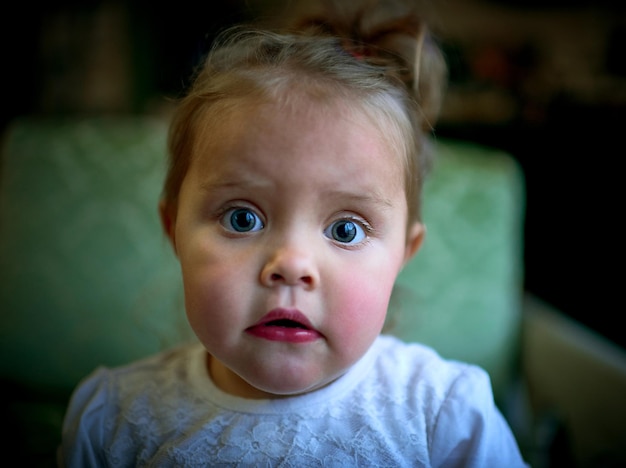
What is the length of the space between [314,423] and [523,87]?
2.87 metres

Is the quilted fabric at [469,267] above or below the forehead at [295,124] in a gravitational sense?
below

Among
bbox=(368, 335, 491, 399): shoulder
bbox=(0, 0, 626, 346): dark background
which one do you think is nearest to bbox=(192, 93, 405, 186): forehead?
bbox=(368, 335, 491, 399): shoulder

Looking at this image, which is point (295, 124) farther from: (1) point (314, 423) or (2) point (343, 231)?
(1) point (314, 423)

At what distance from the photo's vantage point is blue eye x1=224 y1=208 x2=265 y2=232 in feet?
1.94

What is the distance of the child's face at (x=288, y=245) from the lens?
1.85ft

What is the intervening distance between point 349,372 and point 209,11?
3194mm

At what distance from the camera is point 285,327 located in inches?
22.5

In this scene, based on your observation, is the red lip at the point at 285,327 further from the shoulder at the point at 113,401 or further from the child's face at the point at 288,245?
the shoulder at the point at 113,401

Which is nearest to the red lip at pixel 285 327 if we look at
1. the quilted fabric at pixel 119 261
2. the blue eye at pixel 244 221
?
the blue eye at pixel 244 221

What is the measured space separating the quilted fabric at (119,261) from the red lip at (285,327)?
59 cm

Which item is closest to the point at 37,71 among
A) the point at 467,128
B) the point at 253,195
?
the point at 467,128

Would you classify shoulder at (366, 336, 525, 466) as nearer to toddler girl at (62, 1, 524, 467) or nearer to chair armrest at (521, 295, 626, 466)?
toddler girl at (62, 1, 524, 467)

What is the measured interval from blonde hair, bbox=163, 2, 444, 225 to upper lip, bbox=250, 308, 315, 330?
0.23 metres

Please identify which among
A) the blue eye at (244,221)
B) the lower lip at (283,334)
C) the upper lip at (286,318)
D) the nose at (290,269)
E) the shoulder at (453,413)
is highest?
the blue eye at (244,221)
